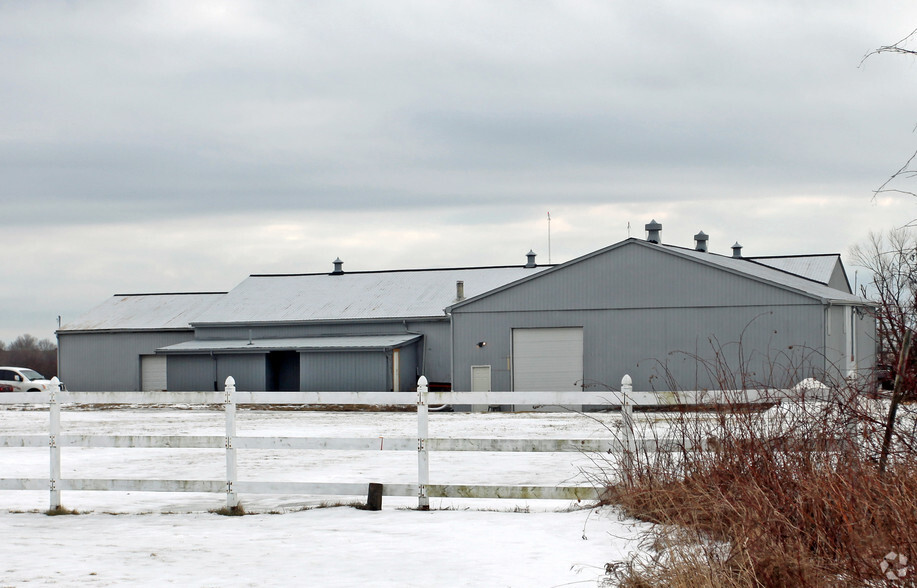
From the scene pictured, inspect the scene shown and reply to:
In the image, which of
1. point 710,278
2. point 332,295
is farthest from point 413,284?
point 710,278

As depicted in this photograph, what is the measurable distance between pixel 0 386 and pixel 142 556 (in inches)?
1540

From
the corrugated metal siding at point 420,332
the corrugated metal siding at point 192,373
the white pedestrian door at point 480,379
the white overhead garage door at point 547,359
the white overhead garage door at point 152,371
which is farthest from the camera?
the white overhead garage door at point 152,371

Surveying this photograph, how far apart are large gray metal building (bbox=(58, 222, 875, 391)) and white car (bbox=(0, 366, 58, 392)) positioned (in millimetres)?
4854

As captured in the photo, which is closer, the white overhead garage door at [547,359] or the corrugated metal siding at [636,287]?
the corrugated metal siding at [636,287]

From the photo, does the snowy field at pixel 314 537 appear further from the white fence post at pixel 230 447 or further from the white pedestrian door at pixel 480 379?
the white pedestrian door at pixel 480 379

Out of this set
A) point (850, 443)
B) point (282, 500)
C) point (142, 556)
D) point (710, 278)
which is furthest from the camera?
point (710, 278)

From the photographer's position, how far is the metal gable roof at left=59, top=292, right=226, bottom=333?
165ft

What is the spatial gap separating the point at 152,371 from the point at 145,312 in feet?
13.0

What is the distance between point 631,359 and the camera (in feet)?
113

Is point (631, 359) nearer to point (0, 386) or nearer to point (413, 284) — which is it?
point (413, 284)

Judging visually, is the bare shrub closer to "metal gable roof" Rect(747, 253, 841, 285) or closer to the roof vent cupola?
the roof vent cupola

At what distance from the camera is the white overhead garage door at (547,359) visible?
3522cm

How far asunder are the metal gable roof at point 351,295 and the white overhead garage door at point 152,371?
3385 millimetres

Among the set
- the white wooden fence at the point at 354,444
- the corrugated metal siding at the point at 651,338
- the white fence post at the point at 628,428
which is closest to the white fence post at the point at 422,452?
the white wooden fence at the point at 354,444
